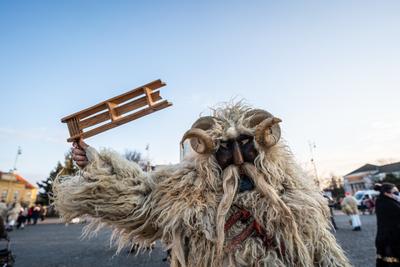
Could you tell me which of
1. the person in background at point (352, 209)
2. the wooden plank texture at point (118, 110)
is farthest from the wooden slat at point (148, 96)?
the person in background at point (352, 209)

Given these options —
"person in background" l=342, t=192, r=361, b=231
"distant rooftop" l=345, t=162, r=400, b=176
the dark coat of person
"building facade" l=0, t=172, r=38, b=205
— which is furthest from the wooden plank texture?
"distant rooftop" l=345, t=162, r=400, b=176

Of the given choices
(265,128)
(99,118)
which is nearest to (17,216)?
(99,118)

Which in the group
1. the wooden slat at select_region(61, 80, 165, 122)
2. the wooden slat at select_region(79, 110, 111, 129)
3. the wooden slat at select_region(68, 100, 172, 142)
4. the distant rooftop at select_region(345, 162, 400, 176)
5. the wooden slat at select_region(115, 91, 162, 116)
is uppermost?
the wooden slat at select_region(61, 80, 165, 122)

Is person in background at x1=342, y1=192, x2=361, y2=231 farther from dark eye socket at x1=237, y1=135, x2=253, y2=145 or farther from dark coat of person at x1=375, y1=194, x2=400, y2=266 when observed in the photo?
dark eye socket at x1=237, y1=135, x2=253, y2=145

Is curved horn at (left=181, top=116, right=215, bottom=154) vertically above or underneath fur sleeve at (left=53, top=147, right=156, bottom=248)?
above

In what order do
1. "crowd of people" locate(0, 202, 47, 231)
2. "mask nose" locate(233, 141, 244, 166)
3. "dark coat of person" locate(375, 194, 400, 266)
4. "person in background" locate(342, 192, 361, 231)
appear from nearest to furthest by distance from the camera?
"mask nose" locate(233, 141, 244, 166) < "dark coat of person" locate(375, 194, 400, 266) < "person in background" locate(342, 192, 361, 231) < "crowd of people" locate(0, 202, 47, 231)

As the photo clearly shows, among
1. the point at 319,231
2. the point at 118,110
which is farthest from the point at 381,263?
the point at 118,110

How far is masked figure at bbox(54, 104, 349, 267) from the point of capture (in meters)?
1.63

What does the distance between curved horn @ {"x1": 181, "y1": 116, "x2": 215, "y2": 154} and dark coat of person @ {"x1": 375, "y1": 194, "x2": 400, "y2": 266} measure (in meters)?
4.09

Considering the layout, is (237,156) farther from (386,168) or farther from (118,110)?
(386,168)

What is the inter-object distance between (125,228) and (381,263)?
14.6 ft

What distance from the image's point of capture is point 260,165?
6.02ft

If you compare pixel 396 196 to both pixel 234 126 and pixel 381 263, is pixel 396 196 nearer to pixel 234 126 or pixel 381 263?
pixel 381 263

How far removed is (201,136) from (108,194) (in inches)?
31.1
